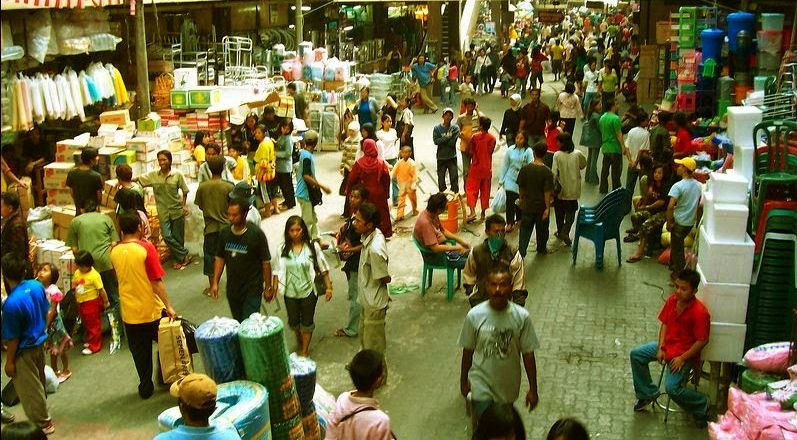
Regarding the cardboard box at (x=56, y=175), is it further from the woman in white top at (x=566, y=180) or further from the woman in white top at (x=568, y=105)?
the woman in white top at (x=568, y=105)

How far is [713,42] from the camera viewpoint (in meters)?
14.7

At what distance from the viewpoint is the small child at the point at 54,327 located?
7832mm

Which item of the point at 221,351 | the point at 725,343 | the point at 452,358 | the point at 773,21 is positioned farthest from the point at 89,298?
the point at 773,21

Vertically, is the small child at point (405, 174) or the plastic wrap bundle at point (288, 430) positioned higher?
the small child at point (405, 174)

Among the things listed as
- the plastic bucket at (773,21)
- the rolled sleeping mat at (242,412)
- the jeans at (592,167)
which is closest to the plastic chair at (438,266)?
the rolled sleeping mat at (242,412)

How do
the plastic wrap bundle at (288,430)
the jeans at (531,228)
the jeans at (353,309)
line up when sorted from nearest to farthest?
the plastic wrap bundle at (288,430), the jeans at (353,309), the jeans at (531,228)

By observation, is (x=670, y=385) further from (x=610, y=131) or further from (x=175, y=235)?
(x=610, y=131)

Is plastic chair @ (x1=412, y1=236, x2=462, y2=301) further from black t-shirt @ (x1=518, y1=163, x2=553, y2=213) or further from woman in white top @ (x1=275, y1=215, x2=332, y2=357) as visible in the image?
woman in white top @ (x1=275, y1=215, x2=332, y2=357)

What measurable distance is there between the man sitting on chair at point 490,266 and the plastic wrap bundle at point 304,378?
1.73m

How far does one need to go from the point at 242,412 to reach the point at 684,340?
3.34 meters

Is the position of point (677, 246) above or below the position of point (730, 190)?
below

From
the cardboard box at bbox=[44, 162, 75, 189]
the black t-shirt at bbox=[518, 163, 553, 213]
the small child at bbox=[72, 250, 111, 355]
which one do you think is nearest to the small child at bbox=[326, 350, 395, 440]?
the small child at bbox=[72, 250, 111, 355]

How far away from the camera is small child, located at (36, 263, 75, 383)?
783 cm

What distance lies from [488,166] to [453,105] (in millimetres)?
13347
